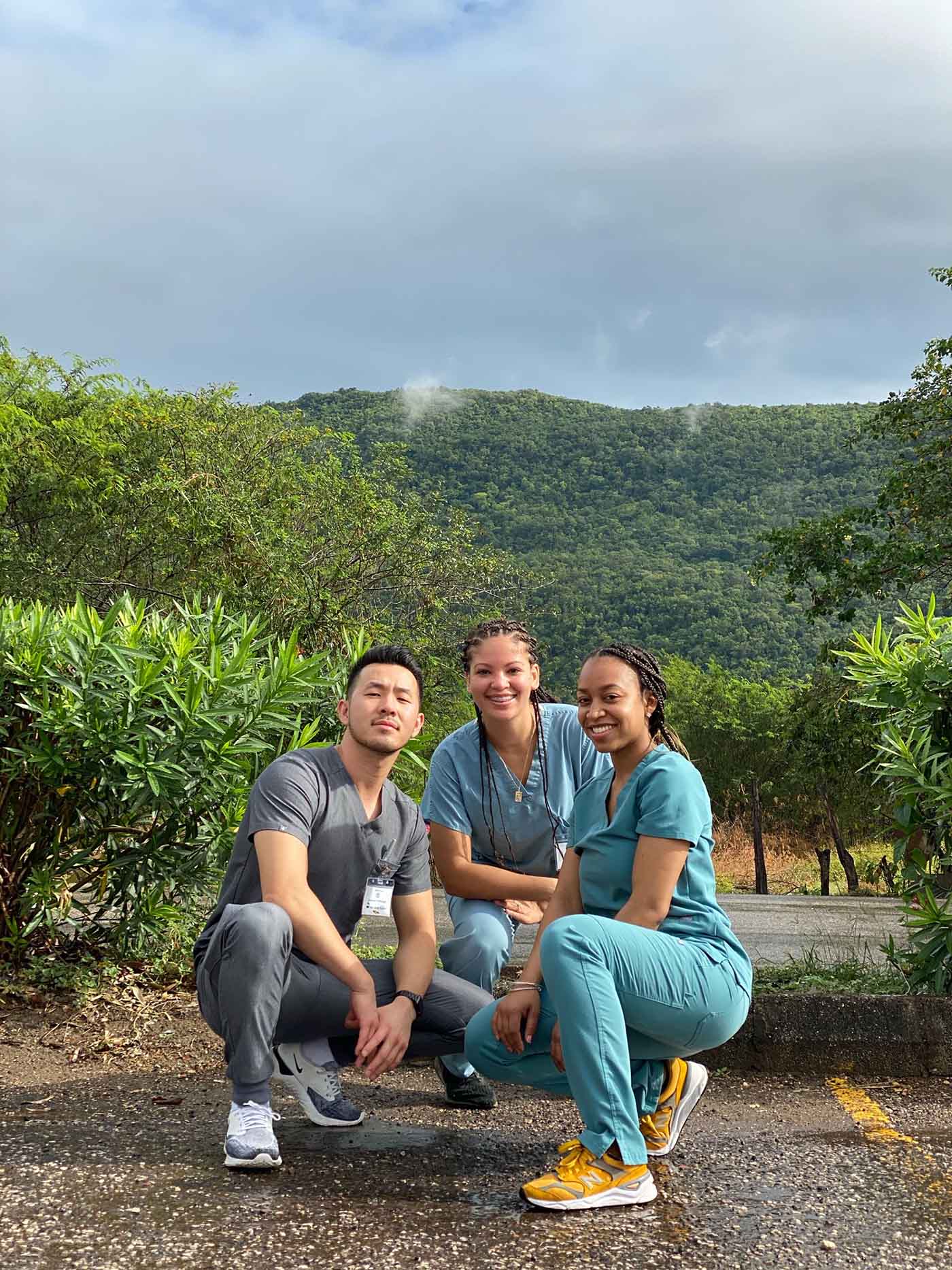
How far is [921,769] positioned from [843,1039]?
115 centimetres

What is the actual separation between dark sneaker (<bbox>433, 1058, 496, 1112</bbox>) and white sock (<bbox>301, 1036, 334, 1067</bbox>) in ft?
1.59

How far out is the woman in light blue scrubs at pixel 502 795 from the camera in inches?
173

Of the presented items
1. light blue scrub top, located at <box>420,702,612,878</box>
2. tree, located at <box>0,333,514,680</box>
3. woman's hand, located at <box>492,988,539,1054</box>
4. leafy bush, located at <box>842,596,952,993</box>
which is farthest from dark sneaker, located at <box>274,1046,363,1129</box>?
tree, located at <box>0,333,514,680</box>

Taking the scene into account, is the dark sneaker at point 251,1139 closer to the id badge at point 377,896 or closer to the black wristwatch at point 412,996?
the black wristwatch at point 412,996

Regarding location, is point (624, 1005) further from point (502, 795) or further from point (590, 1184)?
point (502, 795)

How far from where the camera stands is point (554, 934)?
10.6ft

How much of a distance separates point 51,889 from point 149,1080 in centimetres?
126

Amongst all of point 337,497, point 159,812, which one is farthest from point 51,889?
point 337,497

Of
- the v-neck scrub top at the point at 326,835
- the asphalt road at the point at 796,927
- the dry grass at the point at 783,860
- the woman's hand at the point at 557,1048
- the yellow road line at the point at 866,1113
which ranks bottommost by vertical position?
the dry grass at the point at 783,860

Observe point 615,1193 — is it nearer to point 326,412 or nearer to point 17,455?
point 17,455

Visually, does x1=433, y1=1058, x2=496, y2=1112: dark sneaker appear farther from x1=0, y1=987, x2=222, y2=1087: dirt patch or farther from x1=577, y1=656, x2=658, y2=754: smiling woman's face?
x1=577, y1=656, x2=658, y2=754: smiling woman's face

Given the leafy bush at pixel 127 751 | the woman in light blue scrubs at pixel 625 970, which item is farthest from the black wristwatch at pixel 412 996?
the leafy bush at pixel 127 751

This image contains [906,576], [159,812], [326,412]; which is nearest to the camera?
[159,812]

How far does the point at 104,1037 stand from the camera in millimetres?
4945
